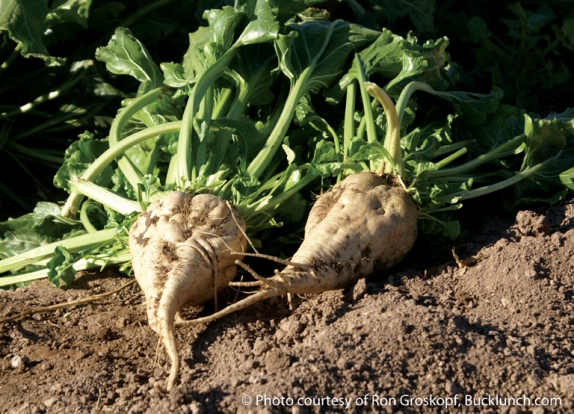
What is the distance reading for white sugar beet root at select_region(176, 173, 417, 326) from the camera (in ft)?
12.0

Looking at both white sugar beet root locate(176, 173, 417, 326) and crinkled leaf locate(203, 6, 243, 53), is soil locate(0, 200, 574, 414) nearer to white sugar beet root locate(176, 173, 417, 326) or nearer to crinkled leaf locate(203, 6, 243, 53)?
white sugar beet root locate(176, 173, 417, 326)

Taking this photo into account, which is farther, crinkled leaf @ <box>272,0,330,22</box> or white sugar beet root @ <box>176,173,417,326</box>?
crinkled leaf @ <box>272,0,330,22</box>

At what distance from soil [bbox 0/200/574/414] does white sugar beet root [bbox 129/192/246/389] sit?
0.19 meters

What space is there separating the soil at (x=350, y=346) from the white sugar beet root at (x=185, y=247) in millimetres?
190

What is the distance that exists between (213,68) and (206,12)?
423 mm

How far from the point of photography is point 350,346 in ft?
10.1

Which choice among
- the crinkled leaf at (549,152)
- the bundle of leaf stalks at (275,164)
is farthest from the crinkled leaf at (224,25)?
the crinkled leaf at (549,152)

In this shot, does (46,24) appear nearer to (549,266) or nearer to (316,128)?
(316,128)

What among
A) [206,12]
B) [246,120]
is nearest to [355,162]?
[246,120]

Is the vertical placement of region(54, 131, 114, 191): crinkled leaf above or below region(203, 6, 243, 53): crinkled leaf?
below

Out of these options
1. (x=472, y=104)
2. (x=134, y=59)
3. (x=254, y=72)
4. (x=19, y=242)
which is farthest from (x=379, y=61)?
(x=19, y=242)

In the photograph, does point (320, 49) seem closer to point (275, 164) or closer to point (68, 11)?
point (275, 164)

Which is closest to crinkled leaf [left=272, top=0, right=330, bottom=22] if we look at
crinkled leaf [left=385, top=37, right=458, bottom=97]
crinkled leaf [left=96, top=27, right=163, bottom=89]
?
crinkled leaf [left=385, top=37, right=458, bottom=97]

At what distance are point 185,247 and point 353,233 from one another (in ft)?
2.83
